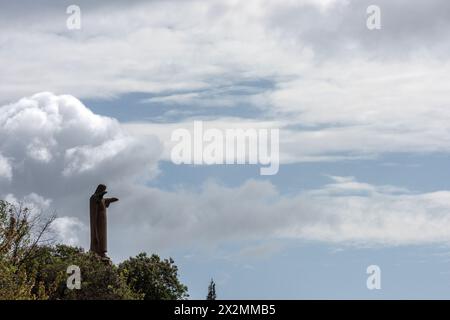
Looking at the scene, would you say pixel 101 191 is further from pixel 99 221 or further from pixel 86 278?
pixel 86 278

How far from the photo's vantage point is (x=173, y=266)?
54.9 m

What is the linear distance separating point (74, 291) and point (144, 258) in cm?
1077

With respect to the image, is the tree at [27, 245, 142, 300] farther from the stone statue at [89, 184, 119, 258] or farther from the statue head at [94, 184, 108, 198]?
the statue head at [94, 184, 108, 198]

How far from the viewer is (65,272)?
4641 centimetres

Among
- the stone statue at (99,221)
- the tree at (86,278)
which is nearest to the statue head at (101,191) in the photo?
the stone statue at (99,221)

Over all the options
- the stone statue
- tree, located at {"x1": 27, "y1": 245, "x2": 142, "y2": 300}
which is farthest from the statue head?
tree, located at {"x1": 27, "y1": 245, "x2": 142, "y2": 300}

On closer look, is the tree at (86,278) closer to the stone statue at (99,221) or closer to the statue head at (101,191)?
the stone statue at (99,221)

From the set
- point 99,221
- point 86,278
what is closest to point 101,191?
point 99,221

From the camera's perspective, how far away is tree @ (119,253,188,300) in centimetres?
5416
